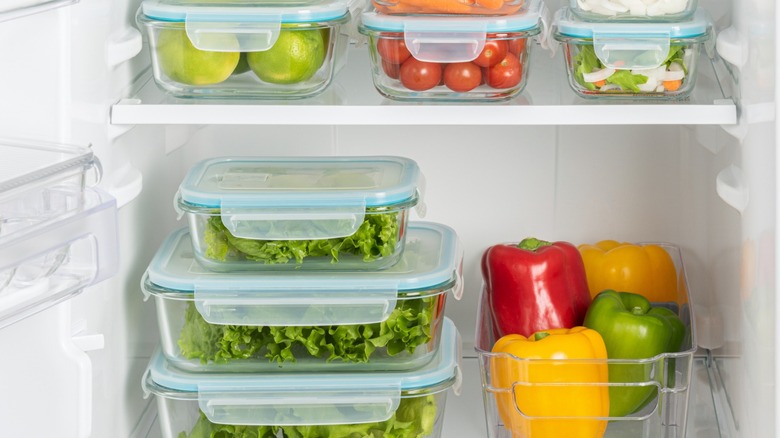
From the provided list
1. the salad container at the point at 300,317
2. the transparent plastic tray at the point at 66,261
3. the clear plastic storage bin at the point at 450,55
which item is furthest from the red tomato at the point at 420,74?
the transparent plastic tray at the point at 66,261

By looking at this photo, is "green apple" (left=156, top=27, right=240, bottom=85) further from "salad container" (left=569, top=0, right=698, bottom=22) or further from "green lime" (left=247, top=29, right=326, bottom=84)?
"salad container" (left=569, top=0, right=698, bottom=22)

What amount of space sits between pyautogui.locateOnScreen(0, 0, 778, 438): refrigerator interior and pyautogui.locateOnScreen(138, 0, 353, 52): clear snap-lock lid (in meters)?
0.07

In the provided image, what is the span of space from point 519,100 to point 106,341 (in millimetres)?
586

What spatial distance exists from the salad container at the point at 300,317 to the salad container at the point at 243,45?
0.23 meters

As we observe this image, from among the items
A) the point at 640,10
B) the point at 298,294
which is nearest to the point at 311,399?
the point at 298,294

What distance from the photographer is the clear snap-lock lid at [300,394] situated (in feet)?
4.28

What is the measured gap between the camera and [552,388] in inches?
52.8

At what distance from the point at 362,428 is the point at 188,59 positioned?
19.5 inches

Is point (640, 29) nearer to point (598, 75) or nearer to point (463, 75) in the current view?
point (598, 75)

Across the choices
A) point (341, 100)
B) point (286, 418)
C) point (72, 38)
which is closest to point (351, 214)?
point (341, 100)

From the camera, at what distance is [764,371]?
1.18 meters

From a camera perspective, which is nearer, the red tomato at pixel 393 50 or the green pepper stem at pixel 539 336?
the red tomato at pixel 393 50

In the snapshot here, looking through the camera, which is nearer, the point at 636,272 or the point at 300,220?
the point at 300,220

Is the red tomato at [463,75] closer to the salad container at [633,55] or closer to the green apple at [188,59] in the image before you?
the salad container at [633,55]
